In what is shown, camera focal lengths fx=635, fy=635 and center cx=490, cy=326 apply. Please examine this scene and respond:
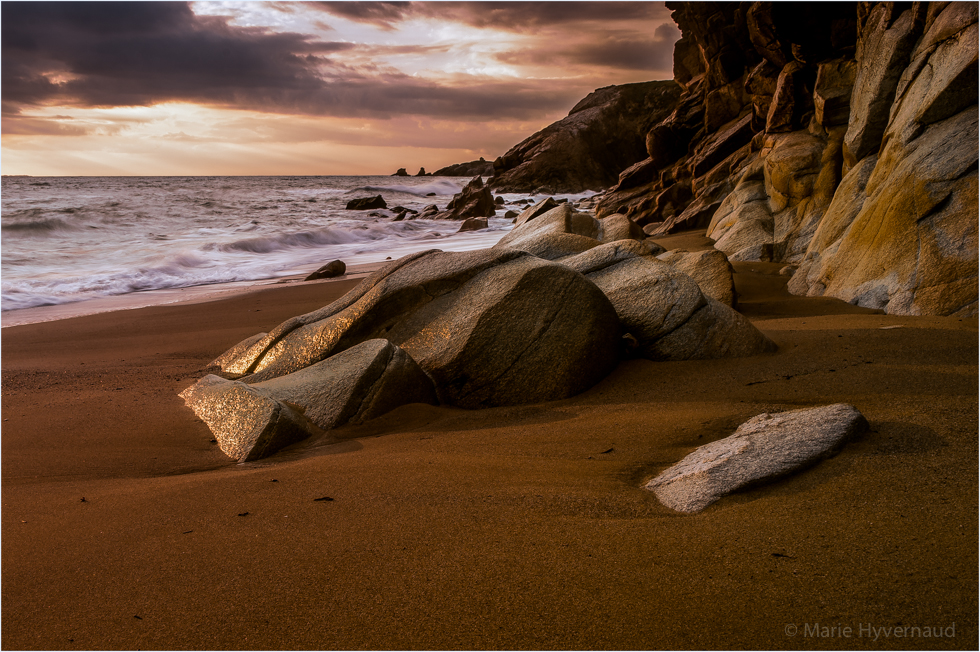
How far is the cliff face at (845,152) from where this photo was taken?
194 inches

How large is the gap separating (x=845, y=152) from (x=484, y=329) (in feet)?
21.9

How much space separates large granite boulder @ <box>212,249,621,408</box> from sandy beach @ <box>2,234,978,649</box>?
199 mm

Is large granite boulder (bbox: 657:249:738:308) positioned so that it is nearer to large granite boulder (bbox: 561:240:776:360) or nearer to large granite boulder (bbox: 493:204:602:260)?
large granite boulder (bbox: 493:204:602:260)

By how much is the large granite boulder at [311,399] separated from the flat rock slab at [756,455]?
1.78 meters

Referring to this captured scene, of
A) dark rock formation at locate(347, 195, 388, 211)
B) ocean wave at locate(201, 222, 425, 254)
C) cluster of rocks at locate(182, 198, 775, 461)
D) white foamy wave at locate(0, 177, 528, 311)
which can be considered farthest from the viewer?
dark rock formation at locate(347, 195, 388, 211)

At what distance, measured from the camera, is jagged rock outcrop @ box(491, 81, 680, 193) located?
4603cm

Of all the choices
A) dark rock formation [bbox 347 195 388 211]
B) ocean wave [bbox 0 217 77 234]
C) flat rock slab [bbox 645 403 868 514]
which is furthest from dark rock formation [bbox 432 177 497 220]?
flat rock slab [bbox 645 403 868 514]

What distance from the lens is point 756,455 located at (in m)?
2.46

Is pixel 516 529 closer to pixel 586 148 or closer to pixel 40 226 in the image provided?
pixel 40 226

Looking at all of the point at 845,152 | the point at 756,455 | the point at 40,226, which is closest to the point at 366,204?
the point at 40,226

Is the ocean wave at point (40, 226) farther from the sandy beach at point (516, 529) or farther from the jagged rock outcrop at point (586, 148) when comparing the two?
the jagged rock outcrop at point (586, 148)

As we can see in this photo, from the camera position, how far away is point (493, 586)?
6.00ft

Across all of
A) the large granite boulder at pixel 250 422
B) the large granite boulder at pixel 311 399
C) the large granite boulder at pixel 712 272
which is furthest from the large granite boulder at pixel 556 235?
the large granite boulder at pixel 250 422

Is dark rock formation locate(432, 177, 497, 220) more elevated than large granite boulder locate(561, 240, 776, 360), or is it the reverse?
dark rock formation locate(432, 177, 497, 220)
